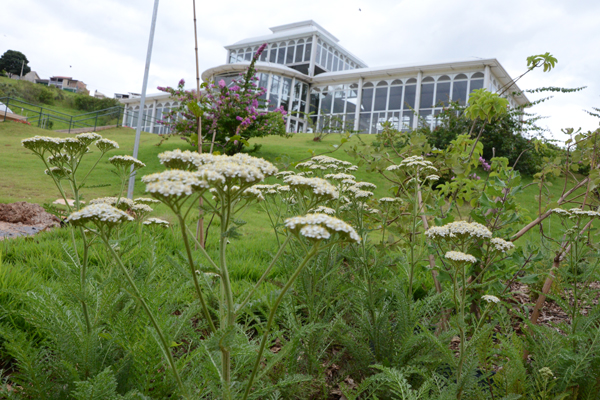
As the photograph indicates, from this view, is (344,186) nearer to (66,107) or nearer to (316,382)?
(316,382)

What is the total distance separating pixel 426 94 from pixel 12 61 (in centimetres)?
7166

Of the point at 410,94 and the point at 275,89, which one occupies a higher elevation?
the point at 275,89

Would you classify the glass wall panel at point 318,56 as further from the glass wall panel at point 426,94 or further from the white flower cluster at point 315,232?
the white flower cluster at point 315,232

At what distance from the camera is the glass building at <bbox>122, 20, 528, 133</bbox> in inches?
890

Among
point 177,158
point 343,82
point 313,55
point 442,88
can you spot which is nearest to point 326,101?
point 343,82

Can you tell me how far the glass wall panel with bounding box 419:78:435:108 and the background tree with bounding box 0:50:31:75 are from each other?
2790 inches

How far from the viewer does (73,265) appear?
5.98 ft

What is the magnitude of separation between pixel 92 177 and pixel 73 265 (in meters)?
10.1

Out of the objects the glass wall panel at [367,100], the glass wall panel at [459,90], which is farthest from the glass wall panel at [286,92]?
the glass wall panel at [459,90]

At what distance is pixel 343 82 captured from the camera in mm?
26641

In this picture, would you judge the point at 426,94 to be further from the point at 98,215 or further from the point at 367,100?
the point at 98,215

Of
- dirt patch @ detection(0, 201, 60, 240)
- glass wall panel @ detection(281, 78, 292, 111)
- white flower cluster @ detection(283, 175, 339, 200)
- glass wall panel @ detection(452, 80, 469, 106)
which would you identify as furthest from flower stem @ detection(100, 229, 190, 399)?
glass wall panel @ detection(281, 78, 292, 111)

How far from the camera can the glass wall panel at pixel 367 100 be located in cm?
2581

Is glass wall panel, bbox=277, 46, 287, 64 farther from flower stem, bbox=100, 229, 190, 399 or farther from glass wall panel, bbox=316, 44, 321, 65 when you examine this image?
flower stem, bbox=100, 229, 190, 399
